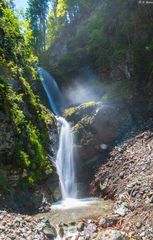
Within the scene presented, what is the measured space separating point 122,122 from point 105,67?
23.9ft

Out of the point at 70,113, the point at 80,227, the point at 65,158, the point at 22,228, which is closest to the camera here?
the point at 22,228

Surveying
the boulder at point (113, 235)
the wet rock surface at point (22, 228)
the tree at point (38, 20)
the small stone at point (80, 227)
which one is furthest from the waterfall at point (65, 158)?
the tree at point (38, 20)

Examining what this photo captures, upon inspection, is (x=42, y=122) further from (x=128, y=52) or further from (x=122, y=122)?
(x=128, y=52)

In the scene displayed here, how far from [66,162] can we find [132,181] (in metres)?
6.84

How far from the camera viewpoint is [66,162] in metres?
22.5

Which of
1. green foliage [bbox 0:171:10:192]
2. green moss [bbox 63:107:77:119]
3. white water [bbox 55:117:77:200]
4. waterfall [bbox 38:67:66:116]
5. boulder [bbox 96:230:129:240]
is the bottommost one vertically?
boulder [bbox 96:230:129:240]

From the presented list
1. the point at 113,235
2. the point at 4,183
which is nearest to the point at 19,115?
the point at 4,183

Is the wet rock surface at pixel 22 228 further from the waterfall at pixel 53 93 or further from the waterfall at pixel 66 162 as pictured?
the waterfall at pixel 53 93

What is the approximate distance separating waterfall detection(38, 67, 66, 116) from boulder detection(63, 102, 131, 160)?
181 inches

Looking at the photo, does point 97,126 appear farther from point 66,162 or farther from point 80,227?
point 80,227

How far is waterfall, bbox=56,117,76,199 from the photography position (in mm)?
20656

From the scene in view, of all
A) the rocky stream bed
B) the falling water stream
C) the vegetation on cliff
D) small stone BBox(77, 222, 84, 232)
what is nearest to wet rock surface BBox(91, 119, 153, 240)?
the rocky stream bed

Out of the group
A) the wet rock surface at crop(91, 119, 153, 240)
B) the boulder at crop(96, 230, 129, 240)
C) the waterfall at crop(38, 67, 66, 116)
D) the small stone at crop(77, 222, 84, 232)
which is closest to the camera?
the boulder at crop(96, 230, 129, 240)

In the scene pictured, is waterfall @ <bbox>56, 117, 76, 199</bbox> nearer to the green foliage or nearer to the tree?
the green foliage
